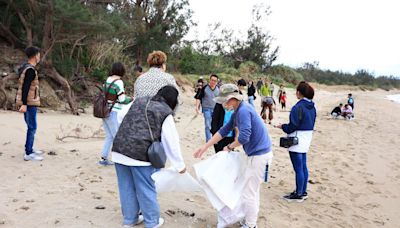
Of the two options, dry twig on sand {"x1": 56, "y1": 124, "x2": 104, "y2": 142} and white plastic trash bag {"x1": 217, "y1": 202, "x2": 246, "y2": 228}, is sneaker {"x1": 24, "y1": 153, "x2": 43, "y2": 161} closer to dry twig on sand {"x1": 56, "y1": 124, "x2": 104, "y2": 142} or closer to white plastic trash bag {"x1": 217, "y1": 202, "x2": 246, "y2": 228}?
dry twig on sand {"x1": 56, "y1": 124, "x2": 104, "y2": 142}

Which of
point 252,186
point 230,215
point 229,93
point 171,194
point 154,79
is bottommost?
point 171,194

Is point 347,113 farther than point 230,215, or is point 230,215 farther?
point 347,113

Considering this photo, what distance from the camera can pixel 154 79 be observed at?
462 cm

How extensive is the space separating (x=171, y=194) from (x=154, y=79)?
1.53 metres

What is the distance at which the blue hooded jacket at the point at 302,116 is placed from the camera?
5.04 m

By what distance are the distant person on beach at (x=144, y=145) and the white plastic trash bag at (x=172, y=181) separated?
0.36 ft

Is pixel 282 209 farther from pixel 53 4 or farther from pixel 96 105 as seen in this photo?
pixel 53 4

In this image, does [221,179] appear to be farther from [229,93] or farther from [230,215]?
[229,93]

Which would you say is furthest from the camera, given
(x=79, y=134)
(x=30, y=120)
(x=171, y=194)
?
(x=79, y=134)

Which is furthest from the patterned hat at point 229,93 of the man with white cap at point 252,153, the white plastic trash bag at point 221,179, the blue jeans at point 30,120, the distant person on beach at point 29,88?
the blue jeans at point 30,120

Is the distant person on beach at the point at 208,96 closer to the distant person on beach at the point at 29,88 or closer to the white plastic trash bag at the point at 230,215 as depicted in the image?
the distant person on beach at the point at 29,88

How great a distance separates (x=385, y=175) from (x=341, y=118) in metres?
9.57

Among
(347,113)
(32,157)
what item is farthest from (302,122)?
(347,113)

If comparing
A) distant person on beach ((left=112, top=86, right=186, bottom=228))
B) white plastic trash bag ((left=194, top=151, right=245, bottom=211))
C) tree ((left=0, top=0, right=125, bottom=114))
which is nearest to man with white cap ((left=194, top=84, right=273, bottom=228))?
white plastic trash bag ((left=194, top=151, right=245, bottom=211))
